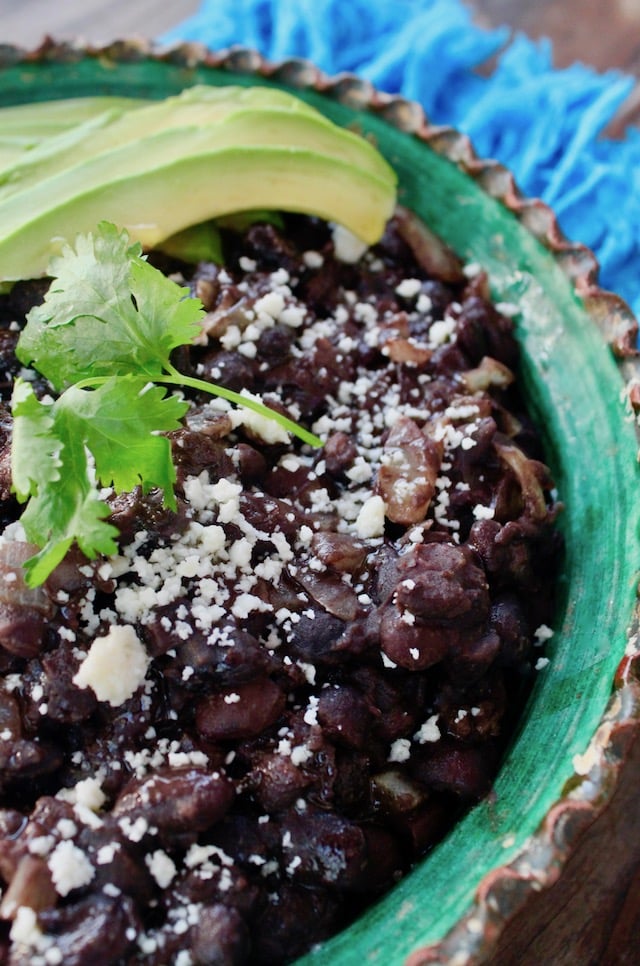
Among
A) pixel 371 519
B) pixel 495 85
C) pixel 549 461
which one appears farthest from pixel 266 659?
pixel 495 85

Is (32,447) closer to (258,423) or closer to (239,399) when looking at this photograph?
(239,399)

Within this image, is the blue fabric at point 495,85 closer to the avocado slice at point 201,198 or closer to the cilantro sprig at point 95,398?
the avocado slice at point 201,198

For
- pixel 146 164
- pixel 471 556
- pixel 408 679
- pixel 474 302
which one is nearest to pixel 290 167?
pixel 146 164

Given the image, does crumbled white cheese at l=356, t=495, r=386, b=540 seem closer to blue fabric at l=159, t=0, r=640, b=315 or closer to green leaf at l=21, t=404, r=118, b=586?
green leaf at l=21, t=404, r=118, b=586

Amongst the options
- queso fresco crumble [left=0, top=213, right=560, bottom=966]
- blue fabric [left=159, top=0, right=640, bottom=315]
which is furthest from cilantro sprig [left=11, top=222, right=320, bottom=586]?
blue fabric [left=159, top=0, right=640, bottom=315]

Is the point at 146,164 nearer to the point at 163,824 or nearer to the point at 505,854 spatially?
the point at 163,824

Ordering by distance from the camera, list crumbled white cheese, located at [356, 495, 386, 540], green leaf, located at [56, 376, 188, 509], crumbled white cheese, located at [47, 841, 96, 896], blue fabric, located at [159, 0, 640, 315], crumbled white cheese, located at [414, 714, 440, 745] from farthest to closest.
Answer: blue fabric, located at [159, 0, 640, 315] → crumbled white cheese, located at [356, 495, 386, 540] → crumbled white cheese, located at [414, 714, 440, 745] → green leaf, located at [56, 376, 188, 509] → crumbled white cheese, located at [47, 841, 96, 896]
